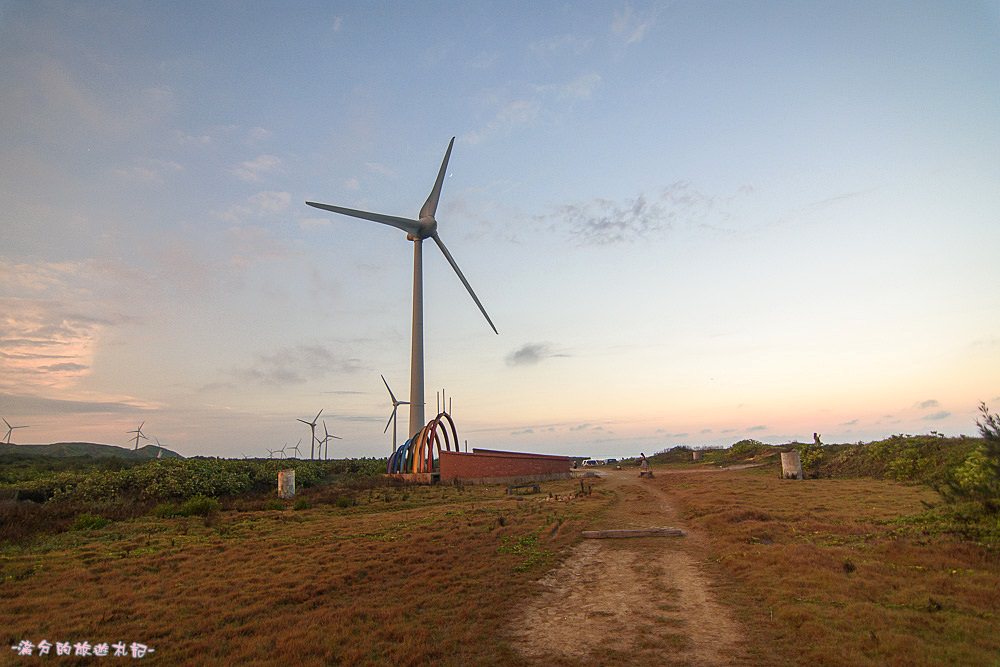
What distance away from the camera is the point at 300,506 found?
28062mm

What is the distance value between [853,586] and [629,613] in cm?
486

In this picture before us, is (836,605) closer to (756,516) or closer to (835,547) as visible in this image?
(835,547)

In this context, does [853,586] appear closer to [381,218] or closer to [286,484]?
[286,484]

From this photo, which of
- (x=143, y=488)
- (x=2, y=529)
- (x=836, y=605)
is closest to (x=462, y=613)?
(x=836, y=605)

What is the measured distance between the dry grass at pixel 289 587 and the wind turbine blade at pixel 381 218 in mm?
33422

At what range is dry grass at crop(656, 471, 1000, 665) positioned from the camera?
840 centimetres

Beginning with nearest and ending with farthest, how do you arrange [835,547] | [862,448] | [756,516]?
[835,547] → [756,516] → [862,448]

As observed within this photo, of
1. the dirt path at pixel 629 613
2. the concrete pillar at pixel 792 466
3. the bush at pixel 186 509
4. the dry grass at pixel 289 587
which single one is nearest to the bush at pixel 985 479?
the dirt path at pixel 629 613

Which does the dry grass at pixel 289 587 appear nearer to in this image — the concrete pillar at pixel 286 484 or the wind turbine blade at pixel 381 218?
the concrete pillar at pixel 286 484

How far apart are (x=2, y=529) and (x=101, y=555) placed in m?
7.23

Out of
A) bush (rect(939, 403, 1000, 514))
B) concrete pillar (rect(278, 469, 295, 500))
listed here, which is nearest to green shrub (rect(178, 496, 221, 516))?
concrete pillar (rect(278, 469, 295, 500))

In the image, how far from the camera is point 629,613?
35.6ft

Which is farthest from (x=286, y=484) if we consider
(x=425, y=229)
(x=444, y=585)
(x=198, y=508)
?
(x=425, y=229)

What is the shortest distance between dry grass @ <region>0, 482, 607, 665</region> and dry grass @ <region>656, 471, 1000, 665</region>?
485 centimetres
